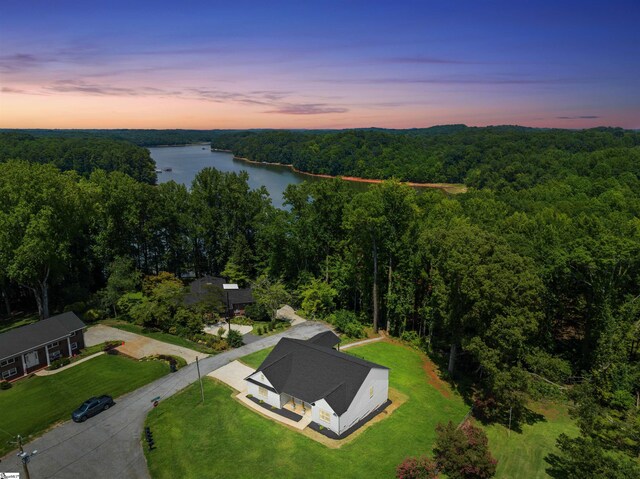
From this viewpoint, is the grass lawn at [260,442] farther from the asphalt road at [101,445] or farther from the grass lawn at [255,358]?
the grass lawn at [255,358]

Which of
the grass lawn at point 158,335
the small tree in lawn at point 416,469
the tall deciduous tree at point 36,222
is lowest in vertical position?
the grass lawn at point 158,335

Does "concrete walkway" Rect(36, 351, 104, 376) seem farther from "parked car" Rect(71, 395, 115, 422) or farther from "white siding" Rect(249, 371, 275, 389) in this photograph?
"white siding" Rect(249, 371, 275, 389)

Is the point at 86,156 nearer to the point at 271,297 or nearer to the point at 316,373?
the point at 271,297

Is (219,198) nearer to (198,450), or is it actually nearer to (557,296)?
(198,450)

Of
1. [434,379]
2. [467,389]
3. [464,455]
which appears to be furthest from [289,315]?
[464,455]

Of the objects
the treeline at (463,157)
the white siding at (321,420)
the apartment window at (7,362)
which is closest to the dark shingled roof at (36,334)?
the apartment window at (7,362)

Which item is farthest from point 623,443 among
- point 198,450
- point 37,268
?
point 37,268
